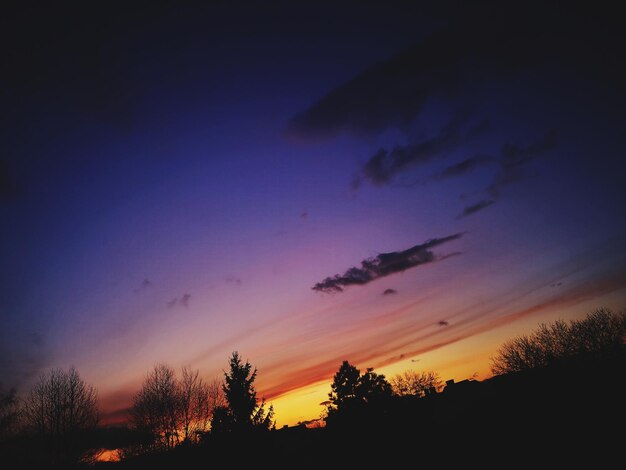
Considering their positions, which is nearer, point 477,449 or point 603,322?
point 477,449

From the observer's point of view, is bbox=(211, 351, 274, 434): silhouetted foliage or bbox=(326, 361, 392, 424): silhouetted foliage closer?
bbox=(211, 351, 274, 434): silhouetted foliage

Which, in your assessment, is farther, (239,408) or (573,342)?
(573,342)

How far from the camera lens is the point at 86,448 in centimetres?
3025

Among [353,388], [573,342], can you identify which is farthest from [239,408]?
[573,342]

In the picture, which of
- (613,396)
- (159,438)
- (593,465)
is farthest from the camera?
(159,438)

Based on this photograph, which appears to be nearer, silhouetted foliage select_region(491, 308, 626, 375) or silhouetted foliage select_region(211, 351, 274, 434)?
silhouetted foliage select_region(211, 351, 274, 434)

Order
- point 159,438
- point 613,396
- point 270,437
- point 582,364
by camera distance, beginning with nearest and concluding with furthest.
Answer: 1. point 613,396
2. point 582,364
3. point 270,437
4. point 159,438

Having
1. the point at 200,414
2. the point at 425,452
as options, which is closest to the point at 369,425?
the point at 425,452

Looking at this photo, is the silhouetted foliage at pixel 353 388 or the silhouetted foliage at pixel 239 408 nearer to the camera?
the silhouetted foliage at pixel 239 408

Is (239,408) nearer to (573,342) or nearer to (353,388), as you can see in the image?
(353,388)

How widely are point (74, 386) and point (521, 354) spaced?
74531mm

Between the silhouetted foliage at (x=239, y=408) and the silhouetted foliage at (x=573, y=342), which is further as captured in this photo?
the silhouetted foliage at (x=573, y=342)

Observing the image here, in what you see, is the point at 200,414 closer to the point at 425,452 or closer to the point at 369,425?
the point at 369,425

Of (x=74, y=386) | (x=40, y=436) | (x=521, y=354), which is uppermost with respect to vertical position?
(x=74, y=386)
